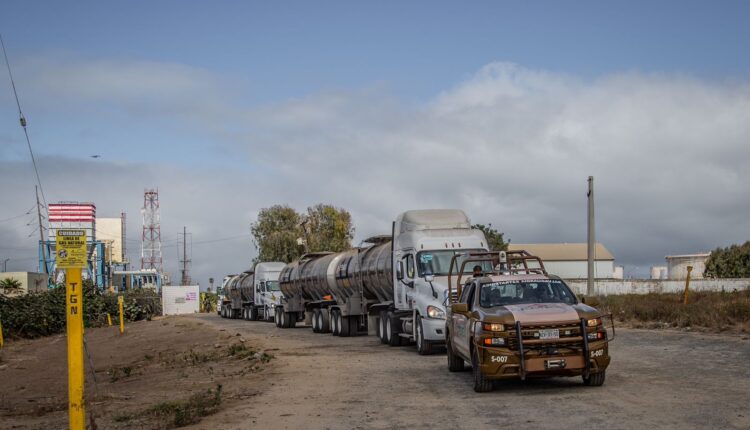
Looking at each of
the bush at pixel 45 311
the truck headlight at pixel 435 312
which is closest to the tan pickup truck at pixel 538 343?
the truck headlight at pixel 435 312

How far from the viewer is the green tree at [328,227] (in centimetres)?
8181

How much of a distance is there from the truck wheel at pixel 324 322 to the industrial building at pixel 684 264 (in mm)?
64088

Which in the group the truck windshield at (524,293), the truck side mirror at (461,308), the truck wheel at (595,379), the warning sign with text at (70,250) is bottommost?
the truck wheel at (595,379)

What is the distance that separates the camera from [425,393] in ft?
43.5

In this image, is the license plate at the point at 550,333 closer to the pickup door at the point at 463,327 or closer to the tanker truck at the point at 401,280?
the pickup door at the point at 463,327

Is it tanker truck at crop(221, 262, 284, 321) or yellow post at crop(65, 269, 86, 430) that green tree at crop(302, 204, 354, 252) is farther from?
yellow post at crop(65, 269, 86, 430)

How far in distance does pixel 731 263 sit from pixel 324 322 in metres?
50.7

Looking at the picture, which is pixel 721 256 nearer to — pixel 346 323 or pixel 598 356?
pixel 346 323

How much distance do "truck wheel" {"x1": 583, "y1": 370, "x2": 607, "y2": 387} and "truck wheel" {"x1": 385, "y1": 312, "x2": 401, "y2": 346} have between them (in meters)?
11.5

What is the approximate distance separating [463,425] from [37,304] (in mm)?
42078

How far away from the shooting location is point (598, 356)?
489 inches

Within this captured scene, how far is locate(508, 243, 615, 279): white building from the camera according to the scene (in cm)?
11394

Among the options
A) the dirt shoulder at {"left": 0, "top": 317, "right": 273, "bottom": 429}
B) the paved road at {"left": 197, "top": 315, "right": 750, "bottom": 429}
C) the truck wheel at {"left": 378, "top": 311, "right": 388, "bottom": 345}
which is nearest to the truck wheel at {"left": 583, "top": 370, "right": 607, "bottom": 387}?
the paved road at {"left": 197, "top": 315, "right": 750, "bottom": 429}

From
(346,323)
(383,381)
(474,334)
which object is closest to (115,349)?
(346,323)
